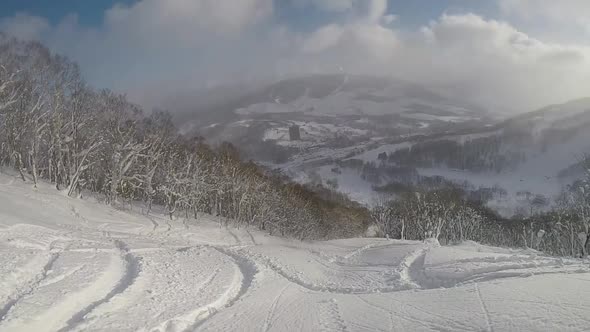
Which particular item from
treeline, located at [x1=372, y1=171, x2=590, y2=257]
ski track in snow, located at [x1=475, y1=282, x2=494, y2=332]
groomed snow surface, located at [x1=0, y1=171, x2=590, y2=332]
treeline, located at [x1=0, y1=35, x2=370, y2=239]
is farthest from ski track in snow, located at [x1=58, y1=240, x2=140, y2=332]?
treeline, located at [x1=372, y1=171, x2=590, y2=257]

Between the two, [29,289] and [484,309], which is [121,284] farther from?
[484,309]

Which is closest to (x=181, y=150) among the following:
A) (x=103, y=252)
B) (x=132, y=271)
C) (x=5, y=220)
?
(x=5, y=220)

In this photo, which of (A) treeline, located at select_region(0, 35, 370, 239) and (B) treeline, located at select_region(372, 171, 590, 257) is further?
(B) treeline, located at select_region(372, 171, 590, 257)

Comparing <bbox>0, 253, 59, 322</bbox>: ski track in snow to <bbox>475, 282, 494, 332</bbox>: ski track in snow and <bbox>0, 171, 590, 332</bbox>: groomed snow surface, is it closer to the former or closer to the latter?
<bbox>0, 171, 590, 332</bbox>: groomed snow surface

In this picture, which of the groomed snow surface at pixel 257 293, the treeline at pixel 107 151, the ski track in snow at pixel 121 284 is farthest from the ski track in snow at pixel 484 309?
the treeline at pixel 107 151

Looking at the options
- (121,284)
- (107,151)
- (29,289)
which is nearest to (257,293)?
(121,284)

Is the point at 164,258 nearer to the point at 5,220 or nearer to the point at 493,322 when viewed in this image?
the point at 5,220

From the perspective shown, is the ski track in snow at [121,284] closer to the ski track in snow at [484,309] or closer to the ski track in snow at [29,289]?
the ski track in snow at [29,289]
